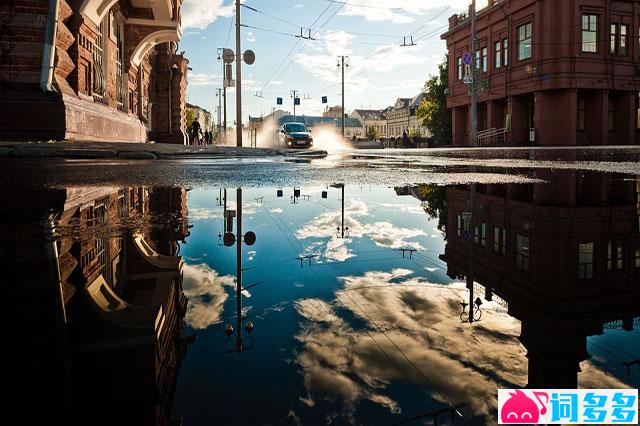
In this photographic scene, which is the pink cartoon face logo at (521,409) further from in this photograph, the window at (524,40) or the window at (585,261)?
the window at (524,40)

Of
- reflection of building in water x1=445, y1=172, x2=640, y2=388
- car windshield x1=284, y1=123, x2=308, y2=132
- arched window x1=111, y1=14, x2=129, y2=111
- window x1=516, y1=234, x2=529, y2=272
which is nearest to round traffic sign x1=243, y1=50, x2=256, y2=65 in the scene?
arched window x1=111, y1=14, x2=129, y2=111

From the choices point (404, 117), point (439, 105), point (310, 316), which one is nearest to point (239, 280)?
point (310, 316)

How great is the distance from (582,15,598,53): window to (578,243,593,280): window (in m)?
38.1

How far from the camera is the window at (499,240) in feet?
7.97

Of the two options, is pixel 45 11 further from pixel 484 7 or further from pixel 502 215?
pixel 484 7

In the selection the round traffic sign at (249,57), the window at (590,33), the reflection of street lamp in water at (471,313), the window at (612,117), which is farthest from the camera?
the window at (612,117)

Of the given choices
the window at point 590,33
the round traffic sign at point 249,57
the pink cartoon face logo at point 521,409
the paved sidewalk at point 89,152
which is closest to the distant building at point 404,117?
the window at point 590,33

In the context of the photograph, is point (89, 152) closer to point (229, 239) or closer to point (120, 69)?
point (229, 239)

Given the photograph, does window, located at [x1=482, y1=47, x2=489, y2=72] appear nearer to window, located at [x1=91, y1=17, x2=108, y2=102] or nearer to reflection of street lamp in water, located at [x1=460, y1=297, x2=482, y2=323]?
window, located at [x1=91, y1=17, x2=108, y2=102]

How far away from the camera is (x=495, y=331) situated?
1.40 meters

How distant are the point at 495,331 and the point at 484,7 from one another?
4811 cm

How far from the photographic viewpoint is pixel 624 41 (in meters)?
36.2

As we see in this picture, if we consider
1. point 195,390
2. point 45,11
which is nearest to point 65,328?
point 195,390

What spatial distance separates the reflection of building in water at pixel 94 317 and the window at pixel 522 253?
1344 mm
